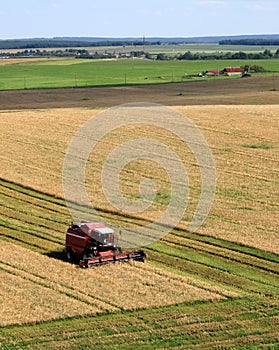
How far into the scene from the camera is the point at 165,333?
2153 centimetres

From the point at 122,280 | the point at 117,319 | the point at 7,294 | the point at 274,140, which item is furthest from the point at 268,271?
the point at 274,140

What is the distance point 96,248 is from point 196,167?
18.6m

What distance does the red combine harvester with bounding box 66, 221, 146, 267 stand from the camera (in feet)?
90.3

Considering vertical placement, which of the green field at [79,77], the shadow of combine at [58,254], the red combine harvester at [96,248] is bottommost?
the green field at [79,77]

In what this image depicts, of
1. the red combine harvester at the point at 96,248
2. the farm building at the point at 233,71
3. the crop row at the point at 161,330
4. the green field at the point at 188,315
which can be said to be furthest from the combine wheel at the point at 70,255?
the farm building at the point at 233,71

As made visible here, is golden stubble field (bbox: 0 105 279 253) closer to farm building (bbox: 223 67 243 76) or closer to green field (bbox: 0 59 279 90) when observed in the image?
green field (bbox: 0 59 279 90)

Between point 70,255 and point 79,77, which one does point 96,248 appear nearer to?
point 70,255

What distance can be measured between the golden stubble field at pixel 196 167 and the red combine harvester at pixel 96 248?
527 centimetres

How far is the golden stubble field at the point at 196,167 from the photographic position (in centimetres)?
3394

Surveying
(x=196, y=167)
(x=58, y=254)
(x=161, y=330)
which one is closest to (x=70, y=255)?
(x=58, y=254)

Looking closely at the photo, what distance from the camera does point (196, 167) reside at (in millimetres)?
45344

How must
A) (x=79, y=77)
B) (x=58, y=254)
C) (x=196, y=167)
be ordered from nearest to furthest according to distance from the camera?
(x=58, y=254) → (x=196, y=167) → (x=79, y=77)

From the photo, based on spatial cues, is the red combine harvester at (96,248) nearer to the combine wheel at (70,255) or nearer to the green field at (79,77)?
the combine wheel at (70,255)

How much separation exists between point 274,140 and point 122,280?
31073 mm
